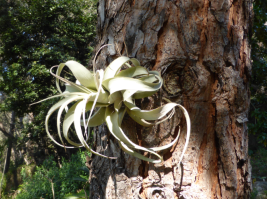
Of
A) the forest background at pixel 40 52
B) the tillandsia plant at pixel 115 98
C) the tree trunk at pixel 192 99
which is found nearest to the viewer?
the tillandsia plant at pixel 115 98

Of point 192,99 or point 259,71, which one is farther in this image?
point 259,71

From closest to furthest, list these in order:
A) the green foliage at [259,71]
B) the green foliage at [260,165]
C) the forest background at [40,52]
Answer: the green foliage at [259,71] → the forest background at [40,52] → the green foliage at [260,165]

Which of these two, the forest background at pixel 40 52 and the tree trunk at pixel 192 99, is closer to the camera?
the tree trunk at pixel 192 99

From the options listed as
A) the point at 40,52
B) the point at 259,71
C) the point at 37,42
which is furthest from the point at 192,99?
the point at 37,42

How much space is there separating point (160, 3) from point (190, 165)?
62cm

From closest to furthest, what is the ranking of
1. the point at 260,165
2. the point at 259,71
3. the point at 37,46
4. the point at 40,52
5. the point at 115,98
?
the point at 115,98 → the point at 259,71 → the point at 40,52 → the point at 37,46 → the point at 260,165

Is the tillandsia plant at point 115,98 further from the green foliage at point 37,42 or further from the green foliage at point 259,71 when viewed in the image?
the green foliage at point 37,42

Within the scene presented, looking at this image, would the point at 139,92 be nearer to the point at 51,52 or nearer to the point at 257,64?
the point at 257,64

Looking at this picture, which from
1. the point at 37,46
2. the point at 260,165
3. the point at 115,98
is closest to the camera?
the point at 115,98

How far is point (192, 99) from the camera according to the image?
0.74 metres

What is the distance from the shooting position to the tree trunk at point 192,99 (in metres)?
0.74

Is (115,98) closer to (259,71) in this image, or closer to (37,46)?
(259,71)

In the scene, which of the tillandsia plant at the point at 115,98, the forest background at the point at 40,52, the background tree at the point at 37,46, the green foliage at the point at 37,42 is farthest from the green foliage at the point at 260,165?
the tillandsia plant at the point at 115,98

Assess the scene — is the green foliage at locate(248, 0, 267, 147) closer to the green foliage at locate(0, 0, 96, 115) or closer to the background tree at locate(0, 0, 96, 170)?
the background tree at locate(0, 0, 96, 170)
